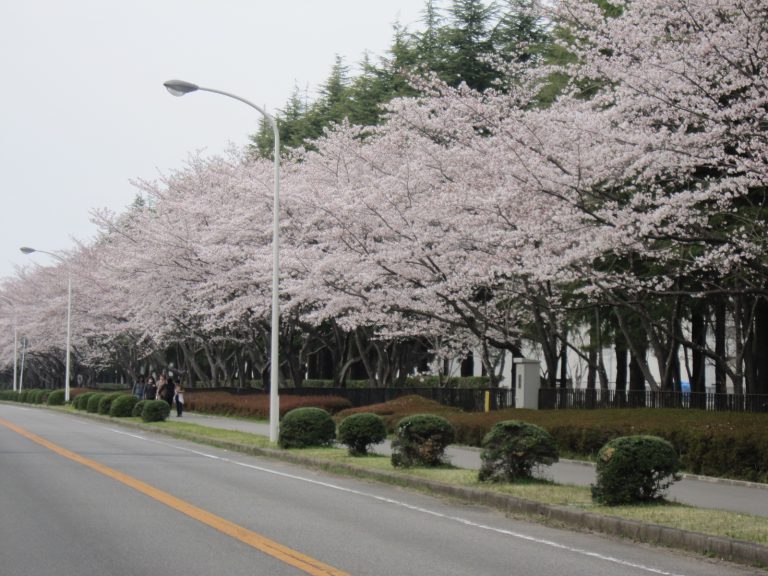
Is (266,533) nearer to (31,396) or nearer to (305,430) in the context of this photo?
(305,430)

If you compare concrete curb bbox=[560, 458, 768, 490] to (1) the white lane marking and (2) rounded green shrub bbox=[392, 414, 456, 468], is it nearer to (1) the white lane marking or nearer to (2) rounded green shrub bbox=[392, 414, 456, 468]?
(2) rounded green shrub bbox=[392, 414, 456, 468]

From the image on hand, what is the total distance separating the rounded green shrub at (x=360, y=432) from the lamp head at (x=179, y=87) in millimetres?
8629

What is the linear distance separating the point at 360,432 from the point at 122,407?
877 inches

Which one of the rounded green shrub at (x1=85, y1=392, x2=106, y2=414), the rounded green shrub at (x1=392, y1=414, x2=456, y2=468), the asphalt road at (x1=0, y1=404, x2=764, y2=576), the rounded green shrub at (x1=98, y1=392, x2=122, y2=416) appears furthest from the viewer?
the rounded green shrub at (x1=85, y1=392, x2=106, y2=414)

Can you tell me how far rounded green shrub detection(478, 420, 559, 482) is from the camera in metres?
15.7

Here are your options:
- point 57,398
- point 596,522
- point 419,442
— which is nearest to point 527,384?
point 419,442

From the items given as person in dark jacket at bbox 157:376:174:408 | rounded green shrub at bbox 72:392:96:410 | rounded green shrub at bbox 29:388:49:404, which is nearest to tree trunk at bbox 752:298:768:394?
person in dark jacket at bbox 157:376:174:408

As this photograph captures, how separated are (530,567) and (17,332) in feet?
273

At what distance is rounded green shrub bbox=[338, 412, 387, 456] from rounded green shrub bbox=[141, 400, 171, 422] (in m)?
17.2

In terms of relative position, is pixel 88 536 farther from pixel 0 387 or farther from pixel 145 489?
pixel 0 387

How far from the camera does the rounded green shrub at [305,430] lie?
23.6 metres

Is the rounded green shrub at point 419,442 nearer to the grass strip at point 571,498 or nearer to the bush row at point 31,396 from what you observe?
the grass strip at point 571,498

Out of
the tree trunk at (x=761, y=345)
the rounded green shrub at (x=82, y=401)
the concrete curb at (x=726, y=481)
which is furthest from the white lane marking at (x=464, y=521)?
the rounded green shrub at (x=82, y=401)

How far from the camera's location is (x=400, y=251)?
3025 centimetres
